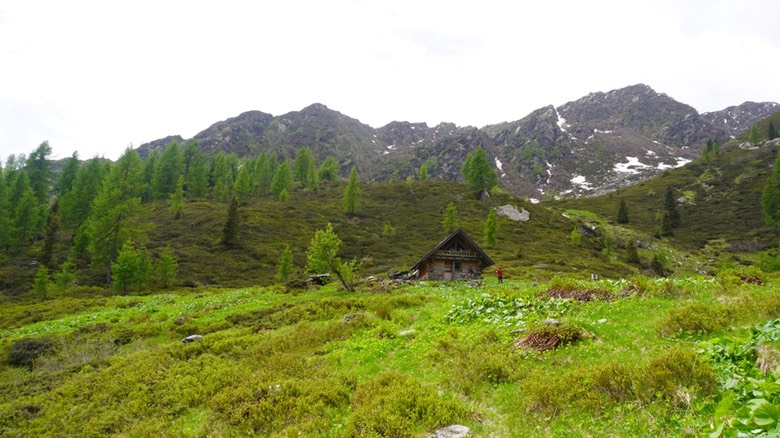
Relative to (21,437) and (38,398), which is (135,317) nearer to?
(38,398)

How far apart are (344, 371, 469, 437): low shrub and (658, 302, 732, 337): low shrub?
19.6ft

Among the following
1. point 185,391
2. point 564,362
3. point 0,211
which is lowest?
point 185,391

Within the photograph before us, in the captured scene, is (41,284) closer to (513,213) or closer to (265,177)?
(265,177)

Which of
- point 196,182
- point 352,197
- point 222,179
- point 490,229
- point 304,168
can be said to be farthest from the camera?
point 304,168

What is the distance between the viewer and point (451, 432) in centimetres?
675

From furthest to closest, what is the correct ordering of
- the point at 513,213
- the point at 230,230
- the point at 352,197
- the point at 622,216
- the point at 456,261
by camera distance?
the point at 622,216 → the point at 513,213 → the point at 352,197 → the point at 230,230 → the point at 456,261

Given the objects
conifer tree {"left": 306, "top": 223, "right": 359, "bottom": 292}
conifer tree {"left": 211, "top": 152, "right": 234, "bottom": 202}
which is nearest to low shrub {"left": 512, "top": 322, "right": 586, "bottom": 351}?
conifer tree {"left": 306, "top": 223, "right": 359, "bottom": 292}

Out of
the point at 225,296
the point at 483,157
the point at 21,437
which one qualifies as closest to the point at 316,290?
the point at 225,296

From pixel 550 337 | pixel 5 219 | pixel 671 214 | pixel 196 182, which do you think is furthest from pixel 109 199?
pixel 671 214

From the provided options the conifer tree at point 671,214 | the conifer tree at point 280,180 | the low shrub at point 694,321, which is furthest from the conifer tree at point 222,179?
the conifer tree at point 671,214

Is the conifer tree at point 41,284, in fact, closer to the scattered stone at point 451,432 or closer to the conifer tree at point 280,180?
the scattered stone at point 451,432

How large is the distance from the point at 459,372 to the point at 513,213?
3516 inches

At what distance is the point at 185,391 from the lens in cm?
1114

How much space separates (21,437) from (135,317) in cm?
1763
